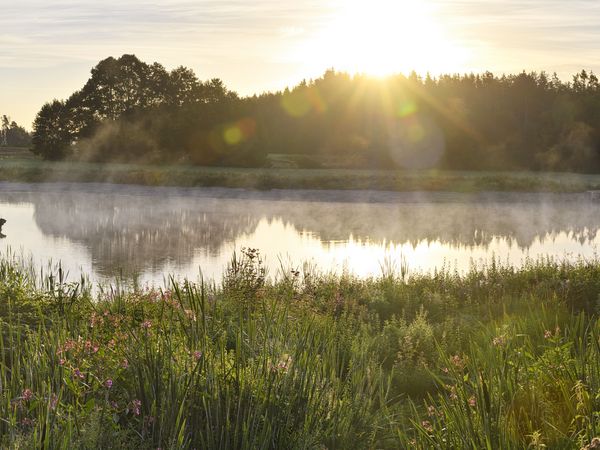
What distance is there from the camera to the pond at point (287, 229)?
68.3ft

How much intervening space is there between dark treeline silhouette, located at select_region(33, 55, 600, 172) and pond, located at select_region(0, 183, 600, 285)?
1680cm

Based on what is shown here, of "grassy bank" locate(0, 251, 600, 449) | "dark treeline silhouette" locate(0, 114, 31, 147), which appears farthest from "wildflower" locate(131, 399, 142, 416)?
"dark treeline silhouette" locate(0, 114, 31, 147)

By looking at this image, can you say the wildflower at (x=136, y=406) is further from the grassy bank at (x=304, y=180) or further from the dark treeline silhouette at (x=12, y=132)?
the dark treeline silhouette at (x=12, y=132)

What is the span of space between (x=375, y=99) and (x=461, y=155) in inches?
664

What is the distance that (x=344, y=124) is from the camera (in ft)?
292

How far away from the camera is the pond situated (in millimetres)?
20812

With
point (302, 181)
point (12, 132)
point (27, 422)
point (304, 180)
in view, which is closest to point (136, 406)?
point (27, 422)

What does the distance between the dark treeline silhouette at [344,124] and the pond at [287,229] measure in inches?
662

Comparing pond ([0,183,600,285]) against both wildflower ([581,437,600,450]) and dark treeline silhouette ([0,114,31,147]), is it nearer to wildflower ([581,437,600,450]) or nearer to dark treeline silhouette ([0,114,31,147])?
wildflower ([581,437,600,450])

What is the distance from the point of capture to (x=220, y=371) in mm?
6133

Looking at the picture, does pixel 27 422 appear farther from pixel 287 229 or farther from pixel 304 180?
pixel 304 180

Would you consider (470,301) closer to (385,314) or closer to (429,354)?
(385,314)

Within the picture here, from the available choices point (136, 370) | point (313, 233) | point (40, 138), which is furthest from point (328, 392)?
point (40, 138)

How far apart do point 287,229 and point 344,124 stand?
199ft
